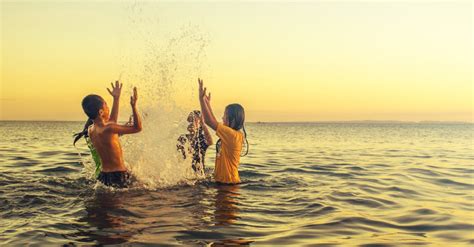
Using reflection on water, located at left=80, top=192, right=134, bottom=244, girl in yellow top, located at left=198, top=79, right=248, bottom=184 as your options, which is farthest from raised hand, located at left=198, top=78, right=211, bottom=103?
reflection on water, located at left=80, top=192, right=134, bottom=244

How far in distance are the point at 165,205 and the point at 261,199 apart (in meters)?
2.32

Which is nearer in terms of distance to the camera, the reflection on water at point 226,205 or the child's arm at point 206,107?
the reflection on water at point 226,205

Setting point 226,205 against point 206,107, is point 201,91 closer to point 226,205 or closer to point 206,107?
point 206,107

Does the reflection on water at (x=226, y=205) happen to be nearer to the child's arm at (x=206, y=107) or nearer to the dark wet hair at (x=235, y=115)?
the dark wet hair at (x=235, y=115)

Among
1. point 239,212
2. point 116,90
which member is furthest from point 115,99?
point 239,212

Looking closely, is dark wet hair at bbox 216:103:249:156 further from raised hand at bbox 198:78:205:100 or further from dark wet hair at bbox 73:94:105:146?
dark wet hair at bbox 73:94:105:146

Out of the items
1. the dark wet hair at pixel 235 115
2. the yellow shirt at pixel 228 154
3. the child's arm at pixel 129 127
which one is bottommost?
the yellow shirt at pixel 228 154

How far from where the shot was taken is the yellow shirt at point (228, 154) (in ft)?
32.4

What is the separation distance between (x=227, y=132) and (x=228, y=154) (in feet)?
2.17

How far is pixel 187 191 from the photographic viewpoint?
11.1 metres

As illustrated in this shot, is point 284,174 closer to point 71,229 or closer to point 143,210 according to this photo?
point 143,210

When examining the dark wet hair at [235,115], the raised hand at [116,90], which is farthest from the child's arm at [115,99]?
the dark wet hair at [235,115]

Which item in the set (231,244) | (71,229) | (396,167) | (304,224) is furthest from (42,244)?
(396,167)

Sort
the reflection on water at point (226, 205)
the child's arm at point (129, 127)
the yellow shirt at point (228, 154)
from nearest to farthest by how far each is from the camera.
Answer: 1. the reflection on water at point (226, 205)
2. the child's arm at point (129, 127)
3. the yellow shirt at point (228, 154)
